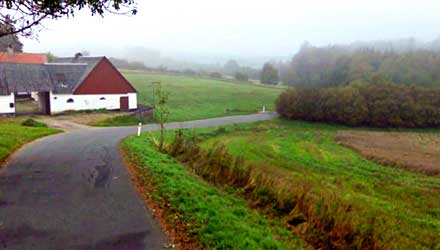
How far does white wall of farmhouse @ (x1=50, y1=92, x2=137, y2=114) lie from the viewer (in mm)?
43438

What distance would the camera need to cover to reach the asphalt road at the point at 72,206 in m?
8.23

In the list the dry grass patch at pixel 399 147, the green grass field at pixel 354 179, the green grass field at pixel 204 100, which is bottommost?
the dry grass patch at pixel 399 147

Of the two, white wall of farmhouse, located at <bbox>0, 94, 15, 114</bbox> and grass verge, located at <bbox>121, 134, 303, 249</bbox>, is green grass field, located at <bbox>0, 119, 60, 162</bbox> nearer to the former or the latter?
grass verge, located at <bbox>121, 134, 303, 249</bbox>

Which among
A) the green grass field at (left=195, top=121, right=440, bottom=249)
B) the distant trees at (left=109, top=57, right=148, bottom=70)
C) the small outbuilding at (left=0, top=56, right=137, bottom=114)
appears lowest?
the green grass field at (left=195, top=121, right=440, bottom=249)

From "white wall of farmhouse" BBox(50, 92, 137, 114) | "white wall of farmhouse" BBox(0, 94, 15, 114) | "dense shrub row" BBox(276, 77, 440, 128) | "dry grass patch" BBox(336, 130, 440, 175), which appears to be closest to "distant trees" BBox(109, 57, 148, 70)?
"white wall of farmhouse" BBox(50, 92, 137, 114)

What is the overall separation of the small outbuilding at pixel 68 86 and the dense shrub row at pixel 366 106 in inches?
801

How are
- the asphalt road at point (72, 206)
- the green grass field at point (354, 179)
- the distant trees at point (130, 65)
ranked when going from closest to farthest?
the asphalt road at point (72, 206) → the green grass field at point (354, 179) → the distant trees at point (130, 65)

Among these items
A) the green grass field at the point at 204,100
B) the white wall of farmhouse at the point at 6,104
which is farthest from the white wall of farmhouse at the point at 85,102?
the green grass field at the point at 204,100

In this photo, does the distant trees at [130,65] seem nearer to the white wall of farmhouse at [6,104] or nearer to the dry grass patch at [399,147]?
the white wall of farmhouse at [6,104]

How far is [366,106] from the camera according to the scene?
51.6 m

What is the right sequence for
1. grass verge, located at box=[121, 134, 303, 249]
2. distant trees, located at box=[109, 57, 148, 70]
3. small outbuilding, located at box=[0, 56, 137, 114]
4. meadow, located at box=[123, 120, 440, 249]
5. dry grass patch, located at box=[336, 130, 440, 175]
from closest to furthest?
grass verge, located at box=[121, 134, 303, 249] → meadow, located at box=[123, 120, 440, 249] → dry grass patch, located at box=[336, 130, 440, 175] → small outbuilding, located at box=[0, 56, 137, 114] → distant trees, located at box=[109, 57, 148, 70]

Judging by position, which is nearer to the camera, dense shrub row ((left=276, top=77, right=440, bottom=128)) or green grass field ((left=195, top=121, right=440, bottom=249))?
green grass field ((left=195, top=121, right=440, bottom=249))

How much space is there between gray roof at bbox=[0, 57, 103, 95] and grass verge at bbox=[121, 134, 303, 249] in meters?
32.2

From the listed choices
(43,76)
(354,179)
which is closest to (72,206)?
(354,179)
